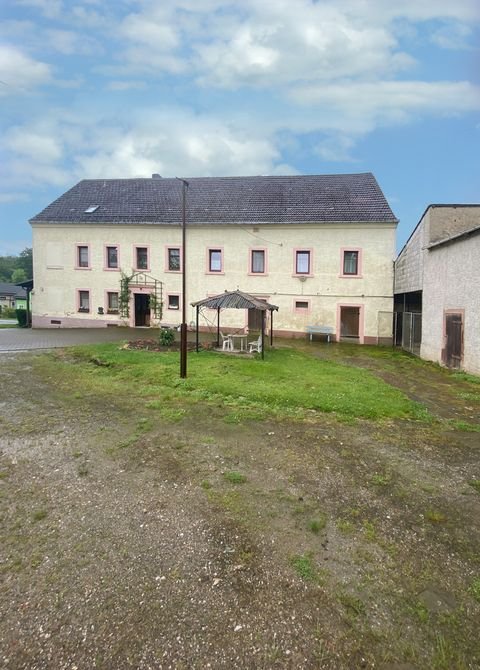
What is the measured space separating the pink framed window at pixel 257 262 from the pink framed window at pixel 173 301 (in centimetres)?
531

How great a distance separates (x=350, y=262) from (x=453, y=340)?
10834mm

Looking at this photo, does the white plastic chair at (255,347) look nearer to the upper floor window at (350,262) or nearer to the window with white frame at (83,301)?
the upper floor window at (350,262)

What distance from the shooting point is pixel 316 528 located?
141 inches

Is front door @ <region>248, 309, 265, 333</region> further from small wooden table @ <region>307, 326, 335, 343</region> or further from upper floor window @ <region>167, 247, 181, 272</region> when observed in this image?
upper floor window @ <region>167, 247, 181, 272</region>

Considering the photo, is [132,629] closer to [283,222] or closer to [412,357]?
[412,357]

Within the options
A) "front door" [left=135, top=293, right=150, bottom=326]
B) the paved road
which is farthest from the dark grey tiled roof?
the paved road

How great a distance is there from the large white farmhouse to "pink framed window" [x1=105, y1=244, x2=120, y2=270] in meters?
0.07

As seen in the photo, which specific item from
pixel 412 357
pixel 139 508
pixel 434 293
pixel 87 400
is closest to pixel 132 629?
pixel 139 508

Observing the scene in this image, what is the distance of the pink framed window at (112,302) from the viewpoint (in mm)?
25672

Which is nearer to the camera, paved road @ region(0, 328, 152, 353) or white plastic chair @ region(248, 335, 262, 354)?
white plastic chair @ region(248, 335, 262, 354)

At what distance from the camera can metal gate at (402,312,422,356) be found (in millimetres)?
16891

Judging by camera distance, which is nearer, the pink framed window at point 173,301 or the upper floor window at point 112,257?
the pink framed window at point 173,301

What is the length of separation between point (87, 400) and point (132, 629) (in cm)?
602

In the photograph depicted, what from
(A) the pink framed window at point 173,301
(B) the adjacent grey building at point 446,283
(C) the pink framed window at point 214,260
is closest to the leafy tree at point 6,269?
(A) the pink framed window at point 173,301
